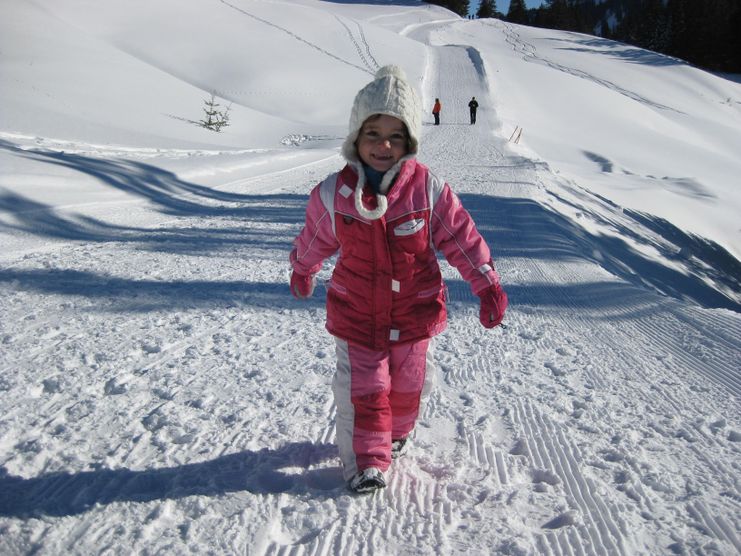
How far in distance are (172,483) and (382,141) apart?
1.58 m

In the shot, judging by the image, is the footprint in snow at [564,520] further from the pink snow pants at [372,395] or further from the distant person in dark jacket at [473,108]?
the distant person in dark jacket at [473,108]

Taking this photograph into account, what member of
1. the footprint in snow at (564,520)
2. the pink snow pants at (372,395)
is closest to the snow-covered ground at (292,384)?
the footprint in snow at (564,520)

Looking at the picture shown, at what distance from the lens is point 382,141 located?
225cm

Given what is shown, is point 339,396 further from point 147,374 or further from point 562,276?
point 562,276

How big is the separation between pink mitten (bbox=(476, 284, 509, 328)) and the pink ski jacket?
0.13ft

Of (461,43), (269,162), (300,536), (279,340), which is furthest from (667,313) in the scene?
(461,43)

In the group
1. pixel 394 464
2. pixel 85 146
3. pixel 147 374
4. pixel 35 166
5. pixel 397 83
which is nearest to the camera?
pixel 397 83

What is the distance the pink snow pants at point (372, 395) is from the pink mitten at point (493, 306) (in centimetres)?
28

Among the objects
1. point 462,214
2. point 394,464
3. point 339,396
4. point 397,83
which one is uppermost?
point 397,83

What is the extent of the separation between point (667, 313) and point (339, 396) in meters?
3.31

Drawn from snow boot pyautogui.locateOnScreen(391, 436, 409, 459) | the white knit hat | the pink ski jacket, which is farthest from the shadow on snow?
the white knit hat

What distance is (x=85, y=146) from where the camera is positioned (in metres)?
11.6

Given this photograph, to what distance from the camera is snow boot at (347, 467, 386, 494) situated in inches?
87.0

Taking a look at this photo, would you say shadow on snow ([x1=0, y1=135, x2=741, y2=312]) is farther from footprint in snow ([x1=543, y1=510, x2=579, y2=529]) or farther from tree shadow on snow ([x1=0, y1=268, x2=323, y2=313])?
footprint in snow ([x1=543, y1=510, x2=579, y2=529])
